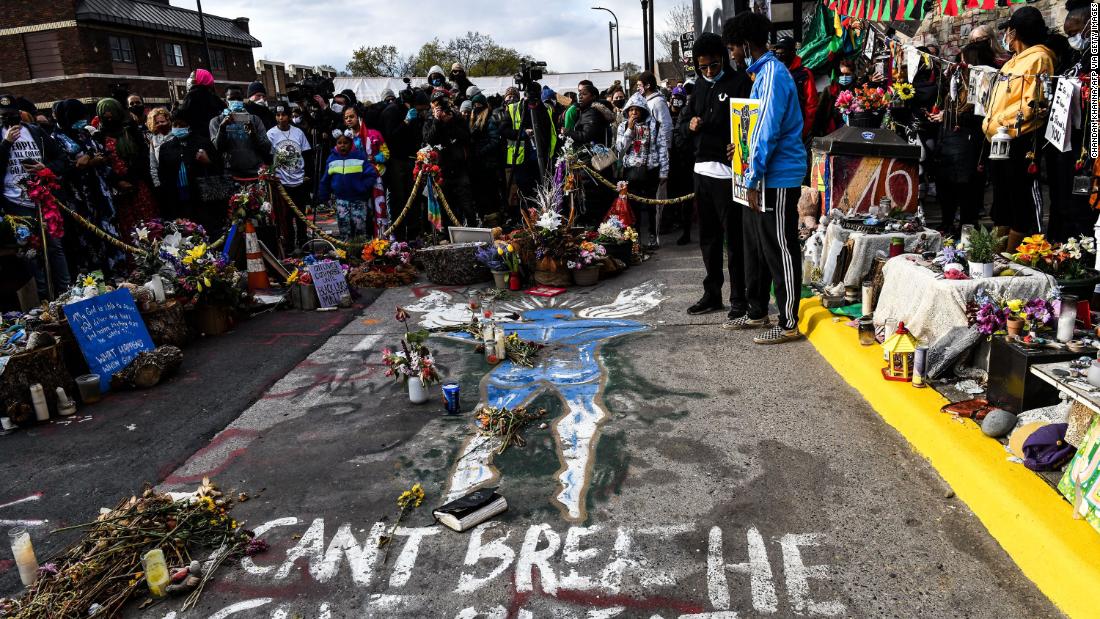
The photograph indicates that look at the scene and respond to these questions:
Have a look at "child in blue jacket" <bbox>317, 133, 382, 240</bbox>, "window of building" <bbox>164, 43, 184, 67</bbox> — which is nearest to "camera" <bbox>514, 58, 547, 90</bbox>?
"child in blue jacket" <bbox>317, 133, 382, 240</bbox>

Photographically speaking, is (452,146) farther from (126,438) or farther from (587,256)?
(126,438)

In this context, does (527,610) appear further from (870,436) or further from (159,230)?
(159,230)

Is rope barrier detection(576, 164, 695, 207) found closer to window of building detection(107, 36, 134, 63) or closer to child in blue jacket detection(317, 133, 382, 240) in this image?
child in blue jacket detection(317, 133, 382, 240)

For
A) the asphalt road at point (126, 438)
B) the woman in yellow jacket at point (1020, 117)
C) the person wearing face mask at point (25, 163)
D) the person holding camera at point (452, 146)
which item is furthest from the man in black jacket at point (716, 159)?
the person wearing face mask at point (25, 163)

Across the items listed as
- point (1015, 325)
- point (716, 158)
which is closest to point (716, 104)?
point (716, 158)

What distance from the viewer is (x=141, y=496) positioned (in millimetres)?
4191

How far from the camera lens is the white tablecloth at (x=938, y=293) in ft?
15.4

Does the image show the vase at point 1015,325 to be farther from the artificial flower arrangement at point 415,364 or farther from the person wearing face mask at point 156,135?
the person wearing face mask at point 156,135

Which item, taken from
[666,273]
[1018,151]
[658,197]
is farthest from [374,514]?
[658,197]

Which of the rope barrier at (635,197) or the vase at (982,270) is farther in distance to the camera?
the rope barrier at (635,197)

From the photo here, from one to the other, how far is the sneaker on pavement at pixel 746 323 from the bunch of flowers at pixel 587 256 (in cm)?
225

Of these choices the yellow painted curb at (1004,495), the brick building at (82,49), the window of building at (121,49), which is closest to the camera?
the yellow painted curb at (1004,495)

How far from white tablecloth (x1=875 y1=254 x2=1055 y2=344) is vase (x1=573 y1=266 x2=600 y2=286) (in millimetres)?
3649

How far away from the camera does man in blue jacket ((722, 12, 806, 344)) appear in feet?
17.9
